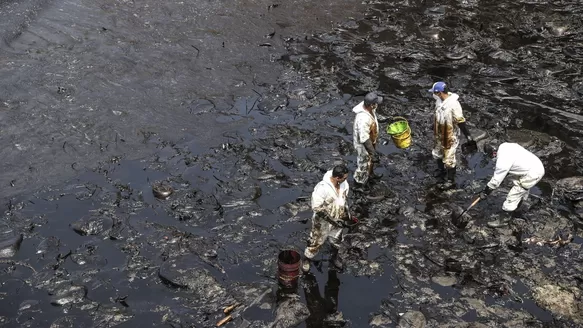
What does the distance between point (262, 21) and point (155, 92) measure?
17.9 ft

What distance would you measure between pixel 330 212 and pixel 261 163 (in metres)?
3.16

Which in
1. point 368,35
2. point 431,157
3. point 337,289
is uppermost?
point 368,35

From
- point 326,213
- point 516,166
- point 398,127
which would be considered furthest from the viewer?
point 398,127

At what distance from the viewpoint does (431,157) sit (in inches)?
412

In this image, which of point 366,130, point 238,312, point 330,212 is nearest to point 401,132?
point 366,130

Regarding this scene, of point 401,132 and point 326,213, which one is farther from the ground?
point 401,132

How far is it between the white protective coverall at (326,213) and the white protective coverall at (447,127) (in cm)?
272

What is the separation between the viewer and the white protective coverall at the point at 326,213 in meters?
7.18

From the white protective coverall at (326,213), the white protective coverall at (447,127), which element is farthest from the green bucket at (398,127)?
the white protective coverall at (326,213)

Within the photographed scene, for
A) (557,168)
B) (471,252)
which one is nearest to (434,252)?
(471,252)

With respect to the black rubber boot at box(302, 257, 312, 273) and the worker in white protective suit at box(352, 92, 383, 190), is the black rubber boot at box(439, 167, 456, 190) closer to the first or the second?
the worker in white protective suit at box(352, 92, 383, 190)

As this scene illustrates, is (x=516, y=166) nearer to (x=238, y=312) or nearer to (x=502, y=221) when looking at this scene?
(x=502, y=221)

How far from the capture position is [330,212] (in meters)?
7.36

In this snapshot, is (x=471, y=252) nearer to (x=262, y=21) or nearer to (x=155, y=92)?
(x=155, y=92)
